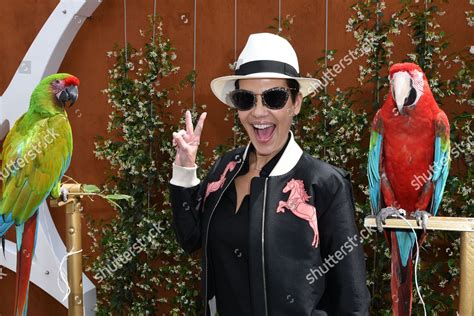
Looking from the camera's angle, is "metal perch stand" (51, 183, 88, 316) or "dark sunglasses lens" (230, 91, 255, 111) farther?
"metal perch stand" (51, 183, 88, 316)

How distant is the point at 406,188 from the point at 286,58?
0.68 meters

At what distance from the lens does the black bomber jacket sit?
4.35 feet

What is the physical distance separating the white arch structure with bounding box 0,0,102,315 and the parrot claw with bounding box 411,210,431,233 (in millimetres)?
2073

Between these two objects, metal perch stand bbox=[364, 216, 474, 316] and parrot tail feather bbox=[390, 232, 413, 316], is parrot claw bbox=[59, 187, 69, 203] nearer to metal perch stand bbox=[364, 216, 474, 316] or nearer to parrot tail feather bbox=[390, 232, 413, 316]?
parrot tail feather bbox=[390, 232, 413, 316]

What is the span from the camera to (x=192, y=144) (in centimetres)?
145

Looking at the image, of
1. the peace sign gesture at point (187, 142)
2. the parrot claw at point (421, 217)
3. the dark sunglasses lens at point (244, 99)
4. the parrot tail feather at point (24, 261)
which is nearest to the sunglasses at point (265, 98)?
the dark sunglasses lens at point (244, 99)

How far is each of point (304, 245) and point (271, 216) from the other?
113 millimetres

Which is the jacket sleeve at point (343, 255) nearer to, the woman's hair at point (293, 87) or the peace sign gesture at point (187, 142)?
the woman's hair at point (293, 87)

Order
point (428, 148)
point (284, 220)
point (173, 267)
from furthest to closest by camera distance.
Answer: point (173, 267) → point (428, 148) → point (284, 220)

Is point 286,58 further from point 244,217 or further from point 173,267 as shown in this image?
point 173,267

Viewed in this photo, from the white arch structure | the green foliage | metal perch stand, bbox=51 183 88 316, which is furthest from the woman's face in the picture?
the white arch structure

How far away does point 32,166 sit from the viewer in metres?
1.90

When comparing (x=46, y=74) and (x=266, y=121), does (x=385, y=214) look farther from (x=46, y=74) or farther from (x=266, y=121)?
(x=46, y=74)

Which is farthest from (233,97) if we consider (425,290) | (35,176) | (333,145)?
(425,290)
